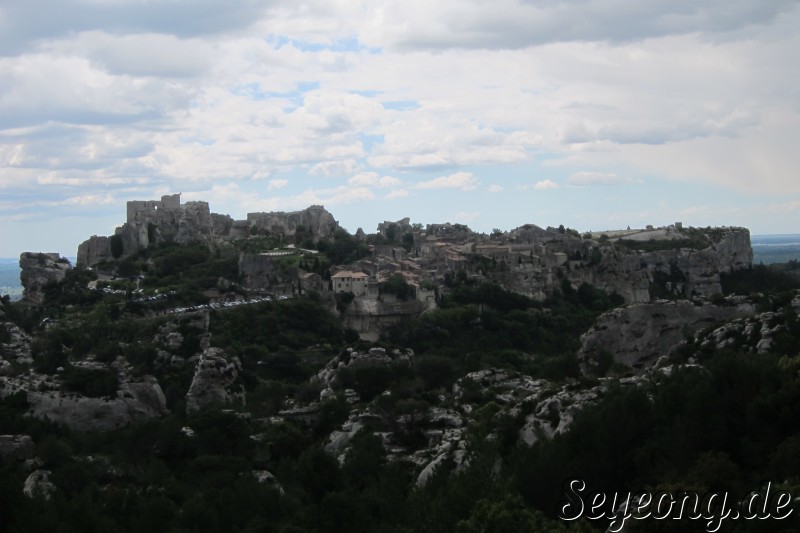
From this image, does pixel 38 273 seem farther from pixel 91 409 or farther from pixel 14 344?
pixel 91 409

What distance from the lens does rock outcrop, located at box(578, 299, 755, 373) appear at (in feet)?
159

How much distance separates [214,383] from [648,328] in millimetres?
17311

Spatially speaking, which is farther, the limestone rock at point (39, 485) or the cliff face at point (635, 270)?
the cliff face at point (635, 270)

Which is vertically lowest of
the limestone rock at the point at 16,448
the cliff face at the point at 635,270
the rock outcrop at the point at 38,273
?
the limestone rock at the point at 16,448

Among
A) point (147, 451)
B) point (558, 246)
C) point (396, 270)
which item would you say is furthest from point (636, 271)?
point (147, 451)

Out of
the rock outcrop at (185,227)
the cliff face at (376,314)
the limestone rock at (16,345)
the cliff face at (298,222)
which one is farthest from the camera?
the cliff face at (298,222)

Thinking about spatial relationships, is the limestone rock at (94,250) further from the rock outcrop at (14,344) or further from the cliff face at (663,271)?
the cliff face at (663,271)

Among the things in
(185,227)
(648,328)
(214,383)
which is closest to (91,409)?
(214,383)

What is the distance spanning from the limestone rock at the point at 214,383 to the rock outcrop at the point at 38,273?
1016 inches

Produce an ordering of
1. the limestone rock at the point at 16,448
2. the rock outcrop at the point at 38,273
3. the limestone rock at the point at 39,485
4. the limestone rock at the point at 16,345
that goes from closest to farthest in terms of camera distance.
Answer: the limestone rock at the point at 39,485 < the limestone rock at the point at 16,448 < the limestone rock at the point at 16,345 < the rock outcrop at the point at 38,273

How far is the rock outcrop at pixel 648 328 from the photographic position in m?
48.4

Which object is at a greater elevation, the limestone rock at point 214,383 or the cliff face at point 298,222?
the cliff face at point 298,222

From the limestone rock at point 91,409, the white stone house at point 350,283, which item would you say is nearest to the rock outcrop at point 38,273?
the white stone house at point 350,283

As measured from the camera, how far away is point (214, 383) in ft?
170
